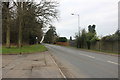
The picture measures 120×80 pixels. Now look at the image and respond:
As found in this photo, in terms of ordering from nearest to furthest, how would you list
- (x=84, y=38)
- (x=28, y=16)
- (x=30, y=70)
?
(x=30, y=70) < (x=28, y=16) < (x=84, y=38)

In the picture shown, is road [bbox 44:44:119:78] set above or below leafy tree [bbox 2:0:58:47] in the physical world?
below

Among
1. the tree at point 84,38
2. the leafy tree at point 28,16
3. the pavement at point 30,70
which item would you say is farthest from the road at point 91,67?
the tree at point 84,38

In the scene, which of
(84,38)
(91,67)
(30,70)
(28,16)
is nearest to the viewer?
(30,70)

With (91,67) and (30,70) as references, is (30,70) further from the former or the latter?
(91,67)

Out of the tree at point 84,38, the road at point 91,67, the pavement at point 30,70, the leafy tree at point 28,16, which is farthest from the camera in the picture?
the tree at point 84,38

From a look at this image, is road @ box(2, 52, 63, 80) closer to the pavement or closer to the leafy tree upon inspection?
the pavement

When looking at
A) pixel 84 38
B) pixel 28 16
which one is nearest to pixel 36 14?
pixel 28 16

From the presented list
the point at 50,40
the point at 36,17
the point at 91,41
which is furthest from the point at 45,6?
the point at 50,40

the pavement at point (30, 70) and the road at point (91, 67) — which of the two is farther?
the road at point (91, 67)

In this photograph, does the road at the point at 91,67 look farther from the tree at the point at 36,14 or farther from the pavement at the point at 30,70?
the tree at the point at 36,14

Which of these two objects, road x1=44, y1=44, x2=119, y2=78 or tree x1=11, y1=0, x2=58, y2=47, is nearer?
road x1=44, y1=44, x2=119, y2=78

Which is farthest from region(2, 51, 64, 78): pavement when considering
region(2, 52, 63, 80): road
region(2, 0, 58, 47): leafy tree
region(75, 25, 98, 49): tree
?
region(75, 25, 98, 49): tree

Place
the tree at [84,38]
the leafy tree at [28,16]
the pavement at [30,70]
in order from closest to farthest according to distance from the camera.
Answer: the pavement at [30,70], the leafy tree at [28,16], the tree at [84,38]

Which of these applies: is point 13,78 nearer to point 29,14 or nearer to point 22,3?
point 29,14
